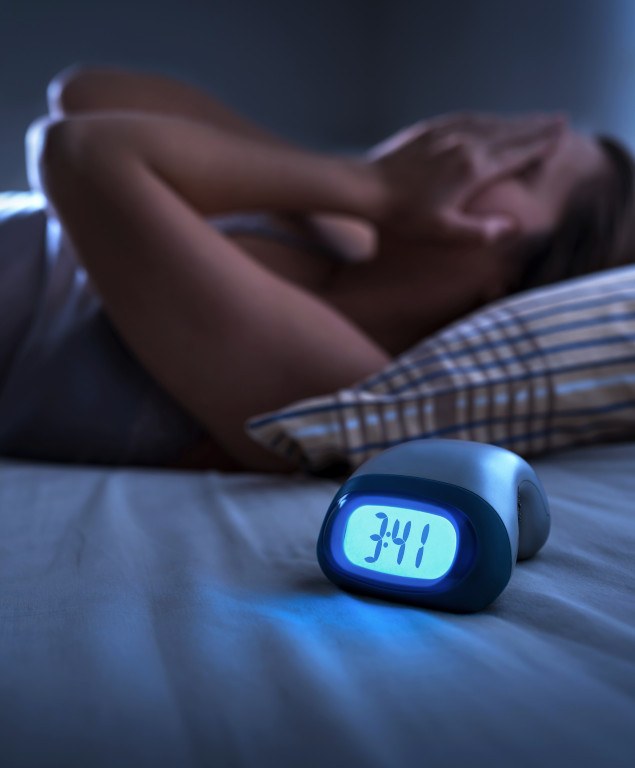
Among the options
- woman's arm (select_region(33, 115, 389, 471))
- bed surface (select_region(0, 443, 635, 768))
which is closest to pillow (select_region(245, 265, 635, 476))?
woman's arm (select_region(33, 115, 389, 471))

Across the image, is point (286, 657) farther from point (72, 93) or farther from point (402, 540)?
point (72, 93)

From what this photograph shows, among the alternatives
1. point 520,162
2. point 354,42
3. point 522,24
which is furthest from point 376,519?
point 354,42

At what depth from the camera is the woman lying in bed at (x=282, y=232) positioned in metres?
0.83

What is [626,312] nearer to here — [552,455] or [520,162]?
[552,455]

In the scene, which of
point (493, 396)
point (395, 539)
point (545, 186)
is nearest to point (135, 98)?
point (545, 186)

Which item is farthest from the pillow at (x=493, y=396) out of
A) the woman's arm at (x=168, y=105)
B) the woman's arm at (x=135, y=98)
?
the woman's arm at (x=135, y=98)

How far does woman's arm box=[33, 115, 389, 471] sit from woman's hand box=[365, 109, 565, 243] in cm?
30

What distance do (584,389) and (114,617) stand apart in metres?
0.55

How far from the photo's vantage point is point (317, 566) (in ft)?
1.68

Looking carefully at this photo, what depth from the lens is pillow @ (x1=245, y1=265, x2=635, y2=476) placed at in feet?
2.44

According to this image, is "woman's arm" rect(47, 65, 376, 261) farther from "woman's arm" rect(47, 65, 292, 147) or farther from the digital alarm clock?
the digital alarm clock

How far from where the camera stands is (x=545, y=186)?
1.18 meters

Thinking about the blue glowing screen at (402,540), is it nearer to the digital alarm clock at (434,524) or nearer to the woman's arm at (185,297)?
the digital alarm clock at (434,524)

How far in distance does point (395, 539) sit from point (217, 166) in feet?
2.46
